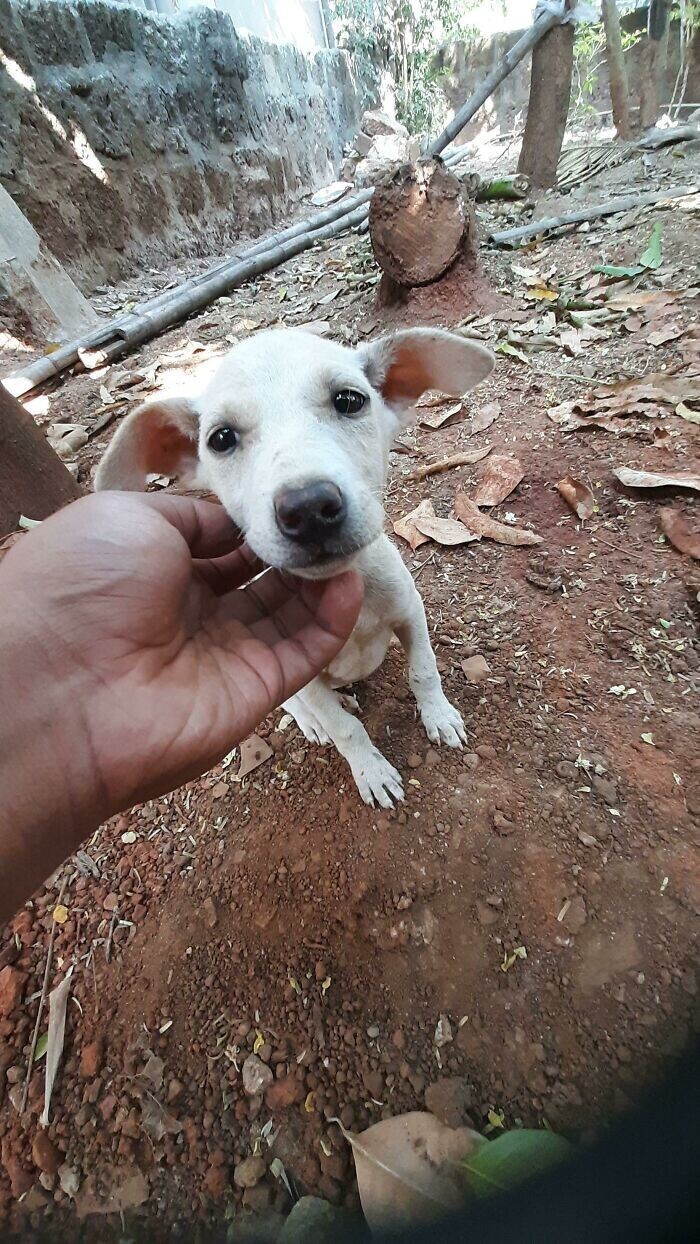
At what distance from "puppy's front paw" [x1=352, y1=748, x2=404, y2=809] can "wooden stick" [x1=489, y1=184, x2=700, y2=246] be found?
23.7ft

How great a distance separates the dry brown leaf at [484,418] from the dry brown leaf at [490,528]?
1001 mm

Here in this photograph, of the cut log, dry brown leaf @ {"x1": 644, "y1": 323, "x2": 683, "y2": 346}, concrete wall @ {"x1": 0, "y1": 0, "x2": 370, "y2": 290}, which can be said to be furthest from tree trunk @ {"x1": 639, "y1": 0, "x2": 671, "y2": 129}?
dry brown leaf @ {"x1": 644, "y1": 323, "x2": 683, "y2": 346}

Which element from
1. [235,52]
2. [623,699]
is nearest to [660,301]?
[623,699]

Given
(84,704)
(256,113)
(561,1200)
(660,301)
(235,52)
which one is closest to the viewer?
(561,1200)

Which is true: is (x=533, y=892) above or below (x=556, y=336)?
below

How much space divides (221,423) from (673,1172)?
90.4 inches

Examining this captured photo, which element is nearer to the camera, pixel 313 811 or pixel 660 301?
pixel 313 811

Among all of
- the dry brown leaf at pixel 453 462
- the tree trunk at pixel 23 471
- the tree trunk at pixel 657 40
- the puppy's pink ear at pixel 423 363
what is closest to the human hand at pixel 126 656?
the puppy's pink ear at pixel 423 363

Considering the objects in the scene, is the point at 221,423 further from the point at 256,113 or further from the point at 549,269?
the point at 256,113

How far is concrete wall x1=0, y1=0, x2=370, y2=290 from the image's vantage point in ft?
27.7

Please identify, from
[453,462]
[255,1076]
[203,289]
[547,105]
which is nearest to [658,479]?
[453,462]

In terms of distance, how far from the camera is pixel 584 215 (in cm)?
721

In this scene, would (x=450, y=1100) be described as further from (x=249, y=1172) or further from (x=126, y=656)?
(x=126, y=656)

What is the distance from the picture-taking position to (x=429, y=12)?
2106 centimetres
